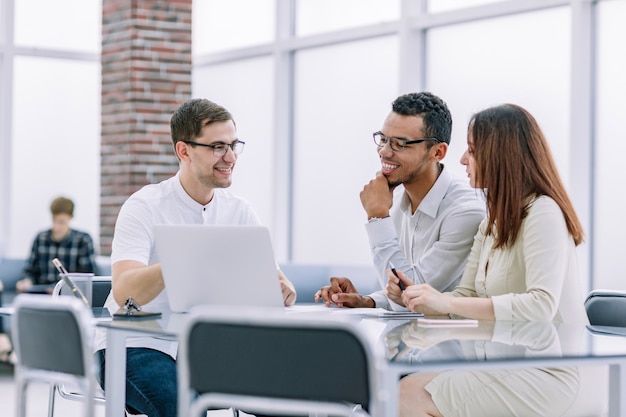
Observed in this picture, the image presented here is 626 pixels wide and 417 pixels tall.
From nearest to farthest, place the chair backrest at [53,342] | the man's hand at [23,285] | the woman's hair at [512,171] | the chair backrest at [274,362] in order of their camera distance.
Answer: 1. the chair backrest at [274,362]
2. the chair backrest at [53,342]
3. the woman's hair at [512,171]
4. the man's hand at [23,285]

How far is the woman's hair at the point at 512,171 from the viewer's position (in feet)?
9.20

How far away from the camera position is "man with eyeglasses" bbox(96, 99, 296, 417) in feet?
9.93

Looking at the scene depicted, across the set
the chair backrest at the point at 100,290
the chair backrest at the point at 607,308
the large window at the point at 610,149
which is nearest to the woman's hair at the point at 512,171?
the chair backrest at the point at 607,308

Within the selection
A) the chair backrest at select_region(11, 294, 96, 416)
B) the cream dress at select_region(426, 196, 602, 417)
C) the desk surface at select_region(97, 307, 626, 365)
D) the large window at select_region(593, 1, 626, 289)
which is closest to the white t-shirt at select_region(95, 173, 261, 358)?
the desk surface at select_region(97, 307, 626, 365)

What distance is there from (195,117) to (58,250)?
14.4 feet

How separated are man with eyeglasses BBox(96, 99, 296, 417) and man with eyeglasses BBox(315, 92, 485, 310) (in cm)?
30

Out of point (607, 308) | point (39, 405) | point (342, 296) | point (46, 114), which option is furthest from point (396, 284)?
point (46, 114)

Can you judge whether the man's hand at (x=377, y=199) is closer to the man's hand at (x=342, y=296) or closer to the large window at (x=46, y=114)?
the man's hand at (x=342, y=296)

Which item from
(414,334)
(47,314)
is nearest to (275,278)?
(414,334)

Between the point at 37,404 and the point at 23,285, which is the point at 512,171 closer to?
the point at 37,404

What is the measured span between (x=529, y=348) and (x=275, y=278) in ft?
2.68

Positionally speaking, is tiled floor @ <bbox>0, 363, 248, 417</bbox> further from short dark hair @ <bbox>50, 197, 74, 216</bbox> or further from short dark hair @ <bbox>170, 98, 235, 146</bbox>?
short dark hair @ <bbox>170, 98, 235, 146</bbox>

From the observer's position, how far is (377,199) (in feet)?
10.4

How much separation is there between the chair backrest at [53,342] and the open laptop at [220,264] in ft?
1.46
